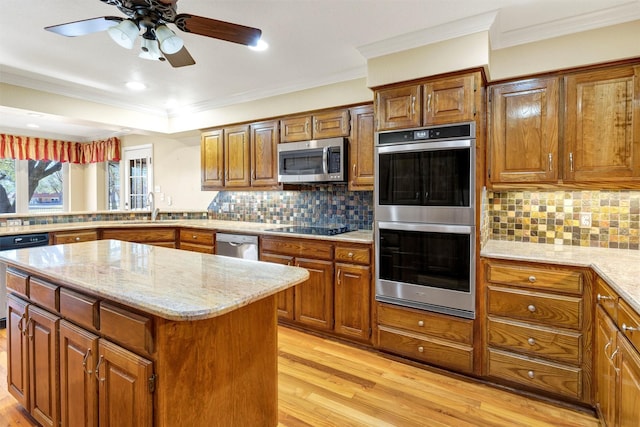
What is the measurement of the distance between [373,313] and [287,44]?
2.31 metres

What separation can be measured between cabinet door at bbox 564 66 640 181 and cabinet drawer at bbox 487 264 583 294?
704mm

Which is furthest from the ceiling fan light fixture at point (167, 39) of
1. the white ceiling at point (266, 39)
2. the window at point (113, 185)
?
the window at point (113, 185)

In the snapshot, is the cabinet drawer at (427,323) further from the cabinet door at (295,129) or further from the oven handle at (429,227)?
the cabinet door at (295,129)

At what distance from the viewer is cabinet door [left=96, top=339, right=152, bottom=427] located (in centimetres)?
120

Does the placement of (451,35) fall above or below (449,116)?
above

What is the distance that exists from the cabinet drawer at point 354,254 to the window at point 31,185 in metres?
6.19

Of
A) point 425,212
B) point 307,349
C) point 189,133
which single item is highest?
point 189,133

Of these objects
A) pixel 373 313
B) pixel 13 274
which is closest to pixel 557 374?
pixel 373 313

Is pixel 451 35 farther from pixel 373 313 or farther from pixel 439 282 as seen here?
pixel 373 313

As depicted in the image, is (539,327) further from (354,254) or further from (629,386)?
(354,254)

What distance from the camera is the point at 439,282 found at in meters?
2.49

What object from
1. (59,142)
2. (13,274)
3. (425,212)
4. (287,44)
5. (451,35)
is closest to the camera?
(13,274)

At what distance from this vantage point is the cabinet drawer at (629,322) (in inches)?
50.2

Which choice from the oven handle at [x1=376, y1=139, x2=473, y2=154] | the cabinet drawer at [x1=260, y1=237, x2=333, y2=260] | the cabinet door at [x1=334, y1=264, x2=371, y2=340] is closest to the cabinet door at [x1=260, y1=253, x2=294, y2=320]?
the cabinet drawer at [x1=260, y1=237, x2=333, y2=260]
